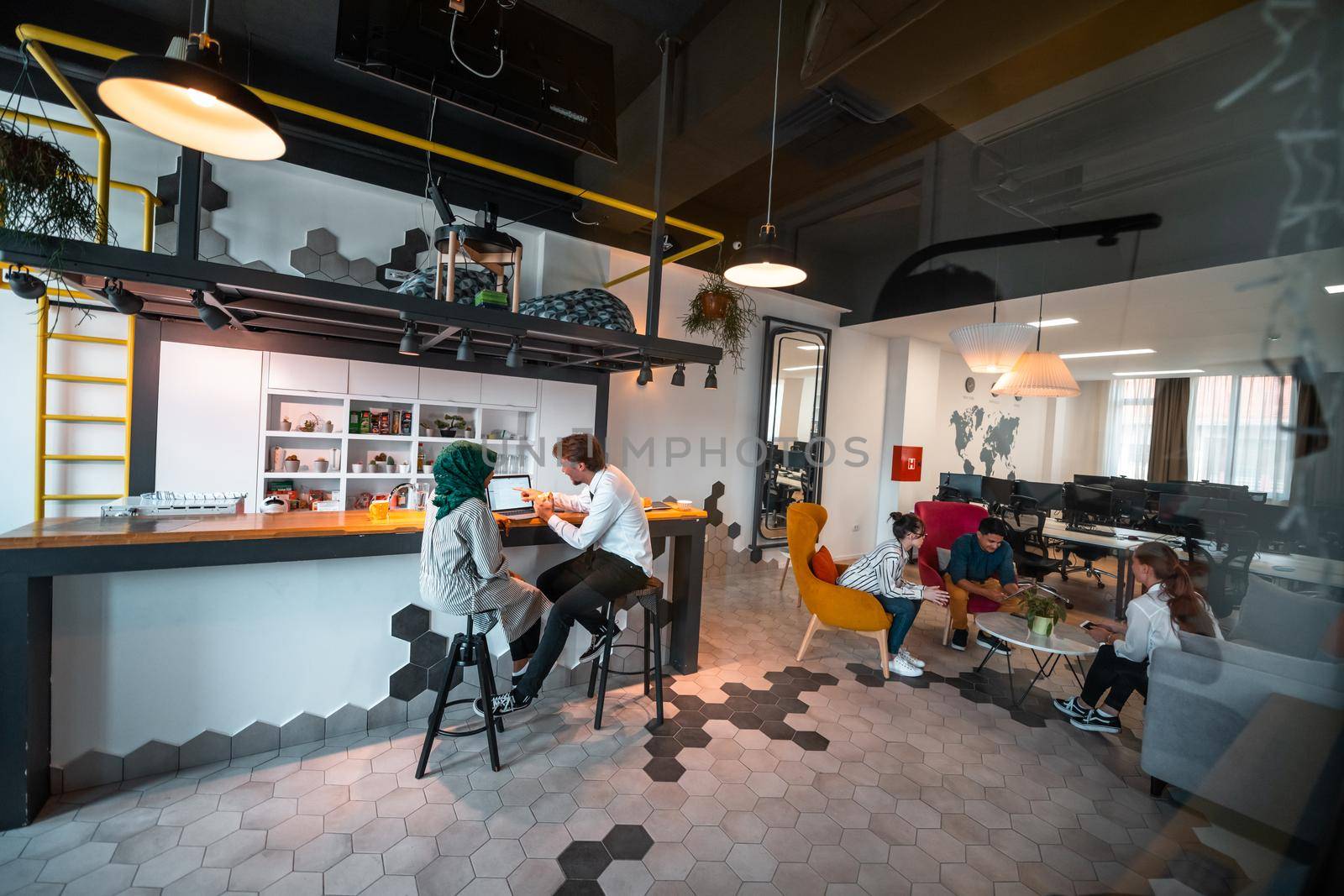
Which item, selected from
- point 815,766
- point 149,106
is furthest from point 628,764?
point 149,106

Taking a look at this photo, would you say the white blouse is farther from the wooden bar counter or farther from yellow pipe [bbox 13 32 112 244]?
yellow pipe [bbox 13 32 112 244]

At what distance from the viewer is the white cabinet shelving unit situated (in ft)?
11.7

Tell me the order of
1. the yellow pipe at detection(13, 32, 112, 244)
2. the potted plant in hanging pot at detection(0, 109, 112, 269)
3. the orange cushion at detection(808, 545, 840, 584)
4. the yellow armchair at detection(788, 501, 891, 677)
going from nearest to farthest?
the potted plant in hanging pot at detection(0, 109, 112, 269)
the yellow pipe at detection(13, 32, 112, 244)
the yellow armchair at detection(788, 501, 891, 677)
the orange cushion at detection(808, 545, 840, 584)

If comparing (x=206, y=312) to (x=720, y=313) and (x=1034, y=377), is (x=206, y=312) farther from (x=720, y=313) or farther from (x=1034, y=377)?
(x=1034, y=377)

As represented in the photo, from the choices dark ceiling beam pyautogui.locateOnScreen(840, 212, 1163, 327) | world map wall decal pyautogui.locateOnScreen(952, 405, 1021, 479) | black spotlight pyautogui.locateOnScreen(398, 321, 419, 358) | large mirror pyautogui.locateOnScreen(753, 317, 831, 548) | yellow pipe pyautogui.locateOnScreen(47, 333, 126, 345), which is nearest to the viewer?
dark ceiling beam pyautogui.locateOnScreen(840, 212, 1163, 327)

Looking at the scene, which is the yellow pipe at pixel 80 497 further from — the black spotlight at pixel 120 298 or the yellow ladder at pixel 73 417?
the black spotlight at pixel 120 298

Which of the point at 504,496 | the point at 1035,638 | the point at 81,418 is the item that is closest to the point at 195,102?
the point at 504,496

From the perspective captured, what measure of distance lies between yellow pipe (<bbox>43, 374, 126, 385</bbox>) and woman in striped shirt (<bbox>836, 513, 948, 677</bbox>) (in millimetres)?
4499

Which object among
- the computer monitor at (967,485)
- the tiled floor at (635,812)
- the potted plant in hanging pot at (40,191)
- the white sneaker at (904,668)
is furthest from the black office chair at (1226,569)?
the computer monitor at (967,485)

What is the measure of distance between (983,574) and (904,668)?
97 cm

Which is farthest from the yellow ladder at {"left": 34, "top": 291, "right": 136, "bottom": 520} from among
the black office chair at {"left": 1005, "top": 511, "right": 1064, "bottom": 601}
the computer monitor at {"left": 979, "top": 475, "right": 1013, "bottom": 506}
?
the computer monitor at {"left": 979, "top": 475, "right": 1013, "bottom": 506}

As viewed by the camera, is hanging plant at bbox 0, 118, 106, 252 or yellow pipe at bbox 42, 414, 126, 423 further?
yellow pipe at bbox 42, 414, 126, 423

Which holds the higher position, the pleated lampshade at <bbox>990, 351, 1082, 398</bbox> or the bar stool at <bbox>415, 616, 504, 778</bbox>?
the pleated lampshade at <bbox>990, 351, 1082, 398</bbox>

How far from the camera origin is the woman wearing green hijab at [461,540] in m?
2.07
